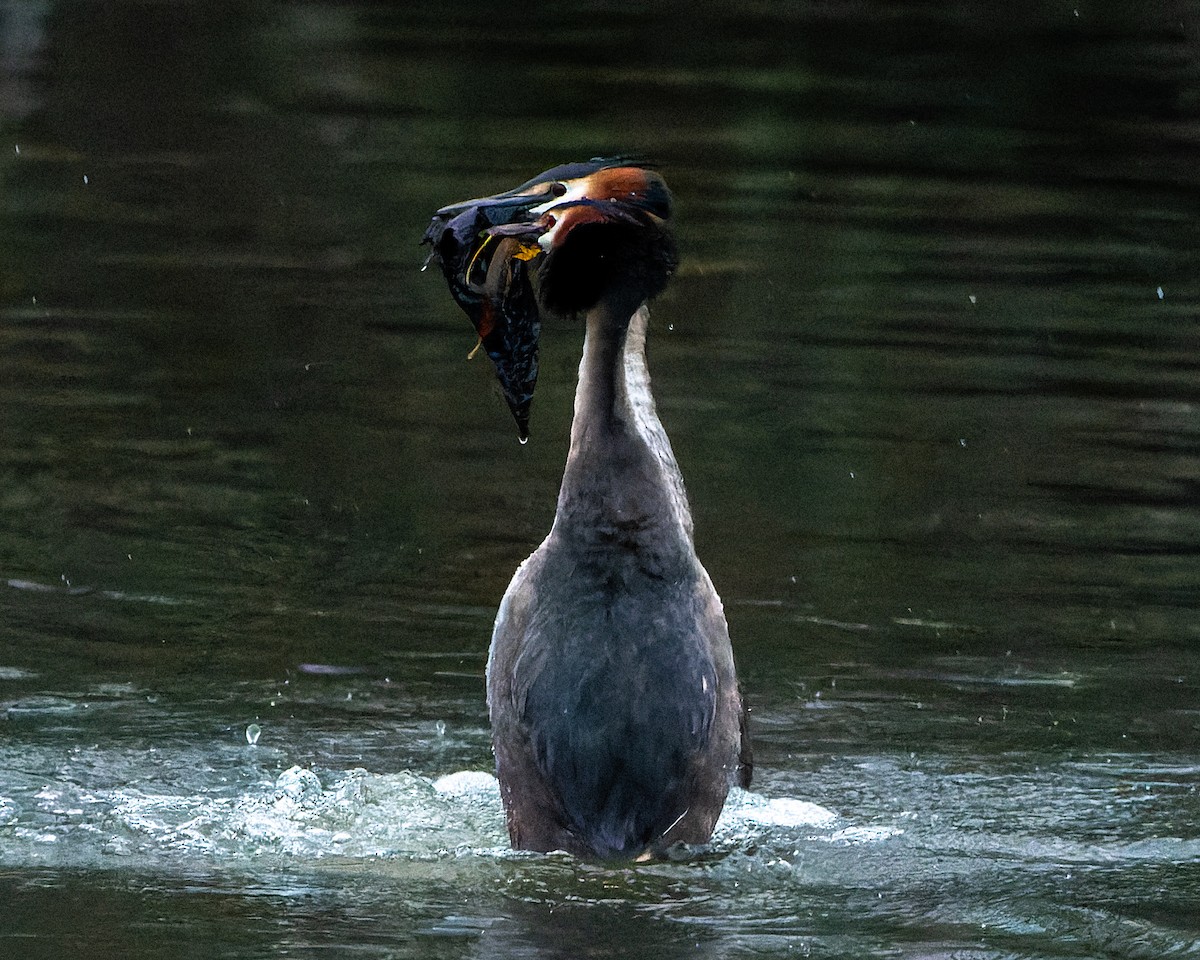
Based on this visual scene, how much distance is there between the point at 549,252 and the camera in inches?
231

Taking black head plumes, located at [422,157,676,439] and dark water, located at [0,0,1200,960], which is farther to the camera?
dark water, located at [0,0,1200,960]

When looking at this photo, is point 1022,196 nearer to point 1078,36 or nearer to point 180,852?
point 1078,36

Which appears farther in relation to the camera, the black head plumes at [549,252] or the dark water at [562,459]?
the dark water at [562,459]

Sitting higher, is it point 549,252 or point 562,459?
point 549,252

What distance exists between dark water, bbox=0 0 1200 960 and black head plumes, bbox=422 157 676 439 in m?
1.51

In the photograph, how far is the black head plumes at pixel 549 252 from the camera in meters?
5.72

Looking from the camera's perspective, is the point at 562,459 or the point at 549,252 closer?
the point at 549,252

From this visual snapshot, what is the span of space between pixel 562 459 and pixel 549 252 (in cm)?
475

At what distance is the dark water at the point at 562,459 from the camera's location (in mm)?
5832

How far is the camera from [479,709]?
→ 7.63m

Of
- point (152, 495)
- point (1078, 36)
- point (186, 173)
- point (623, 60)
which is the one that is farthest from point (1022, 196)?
point (152, 495)

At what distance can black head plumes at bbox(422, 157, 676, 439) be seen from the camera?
572cm

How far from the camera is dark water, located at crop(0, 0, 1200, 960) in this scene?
230 inches

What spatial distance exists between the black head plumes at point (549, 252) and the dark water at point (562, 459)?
1509 mm
